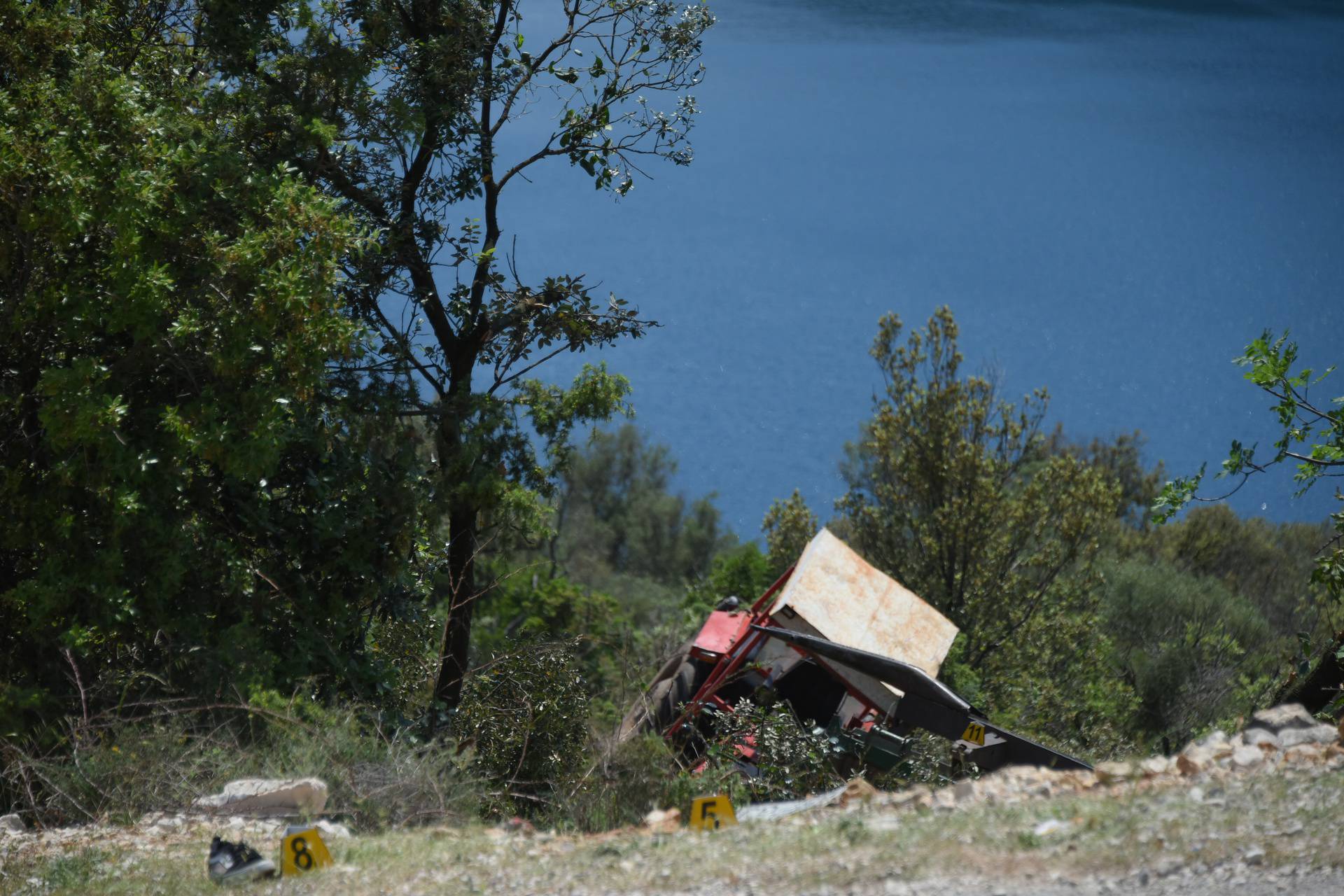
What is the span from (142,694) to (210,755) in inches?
40.6

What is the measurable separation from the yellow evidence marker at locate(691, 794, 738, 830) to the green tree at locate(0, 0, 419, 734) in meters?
3.77

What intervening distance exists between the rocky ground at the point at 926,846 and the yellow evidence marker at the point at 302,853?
0.24ft

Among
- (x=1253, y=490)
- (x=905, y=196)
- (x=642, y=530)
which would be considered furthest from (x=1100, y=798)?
(x=905, y=196)

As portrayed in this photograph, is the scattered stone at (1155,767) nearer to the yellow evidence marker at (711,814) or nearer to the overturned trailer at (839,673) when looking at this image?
the yellow evidence marker at (711,814)

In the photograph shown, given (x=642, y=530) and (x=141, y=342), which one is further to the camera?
(x=642, y=530)

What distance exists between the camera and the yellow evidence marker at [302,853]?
19.0 ft

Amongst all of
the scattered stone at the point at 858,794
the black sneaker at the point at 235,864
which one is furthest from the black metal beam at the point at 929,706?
the black sneaker at the point at 235,864

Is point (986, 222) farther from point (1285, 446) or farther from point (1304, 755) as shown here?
point (1304, 755)

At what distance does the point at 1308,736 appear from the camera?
6703mm

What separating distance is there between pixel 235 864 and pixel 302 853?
0.33m

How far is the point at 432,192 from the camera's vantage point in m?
12.0

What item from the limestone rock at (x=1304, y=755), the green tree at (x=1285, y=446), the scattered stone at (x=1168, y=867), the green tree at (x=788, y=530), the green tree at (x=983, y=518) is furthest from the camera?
the green tree at (x=788, y=530)

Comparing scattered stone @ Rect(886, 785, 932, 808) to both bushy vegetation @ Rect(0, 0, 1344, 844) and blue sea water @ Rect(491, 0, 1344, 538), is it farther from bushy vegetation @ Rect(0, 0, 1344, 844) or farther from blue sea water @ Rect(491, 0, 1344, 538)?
blue sea water @ Rect(491, 0, 1344, 538)

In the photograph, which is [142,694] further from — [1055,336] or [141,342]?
[1055,336]
